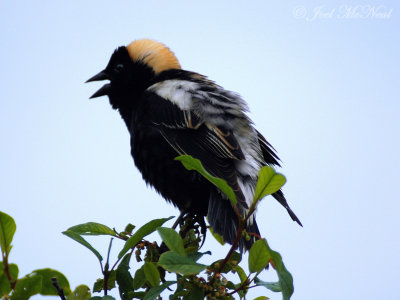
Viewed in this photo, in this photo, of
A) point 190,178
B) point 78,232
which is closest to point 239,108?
point 190,178

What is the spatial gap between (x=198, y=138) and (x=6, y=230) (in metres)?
1.63

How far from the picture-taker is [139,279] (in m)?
1.81

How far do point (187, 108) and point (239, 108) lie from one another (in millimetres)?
343

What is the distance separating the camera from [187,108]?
3105 millimetres

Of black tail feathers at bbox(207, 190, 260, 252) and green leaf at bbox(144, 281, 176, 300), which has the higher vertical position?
black tail feathers at bbox(207, 190, 260, 252)

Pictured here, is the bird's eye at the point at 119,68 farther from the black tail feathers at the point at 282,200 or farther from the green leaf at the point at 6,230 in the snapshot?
the green leaf at the point at 6,230

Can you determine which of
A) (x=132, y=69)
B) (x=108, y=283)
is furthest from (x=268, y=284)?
(x=132, y=69)

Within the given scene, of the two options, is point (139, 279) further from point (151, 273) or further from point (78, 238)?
point (78, 238)

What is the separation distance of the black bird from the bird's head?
5.8 inches

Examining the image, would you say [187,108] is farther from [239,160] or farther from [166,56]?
[166,56]

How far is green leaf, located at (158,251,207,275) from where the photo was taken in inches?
59.1

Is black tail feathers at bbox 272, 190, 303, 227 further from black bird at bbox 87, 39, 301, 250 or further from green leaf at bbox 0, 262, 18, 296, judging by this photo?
green leaf at bbox 0, 262, 18, 296

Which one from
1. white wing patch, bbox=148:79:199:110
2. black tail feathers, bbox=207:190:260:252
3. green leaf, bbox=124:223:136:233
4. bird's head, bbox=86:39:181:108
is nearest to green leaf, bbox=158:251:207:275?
green leaf, bbox=124:223:136:233

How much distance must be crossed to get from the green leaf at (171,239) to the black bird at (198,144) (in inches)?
35.6
